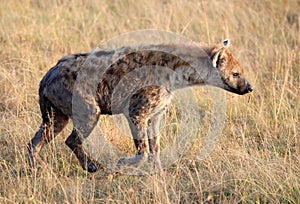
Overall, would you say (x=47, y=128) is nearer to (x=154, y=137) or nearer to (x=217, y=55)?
(x=154, y=137)

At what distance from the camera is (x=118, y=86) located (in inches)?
208

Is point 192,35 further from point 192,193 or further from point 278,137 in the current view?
point 192,193

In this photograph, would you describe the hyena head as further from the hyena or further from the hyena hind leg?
the hyena hind leg

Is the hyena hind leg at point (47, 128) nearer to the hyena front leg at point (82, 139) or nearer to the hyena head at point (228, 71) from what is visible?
the hyena front leg at point (82, 139)

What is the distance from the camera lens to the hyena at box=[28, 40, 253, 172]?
17.1 feet

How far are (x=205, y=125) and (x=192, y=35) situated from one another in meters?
2.89

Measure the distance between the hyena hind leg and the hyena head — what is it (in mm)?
1425

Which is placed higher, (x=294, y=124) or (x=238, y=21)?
(x=238, y=21)

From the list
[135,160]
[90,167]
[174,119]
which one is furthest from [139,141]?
[174,119]

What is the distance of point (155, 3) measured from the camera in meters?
10.0

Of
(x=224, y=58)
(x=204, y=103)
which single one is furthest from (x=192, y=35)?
(x=224, y=58)

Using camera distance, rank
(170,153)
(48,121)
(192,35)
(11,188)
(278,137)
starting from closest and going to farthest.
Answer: (11,188)
(48,121)
(170,153)
(278,137)
(192,35)

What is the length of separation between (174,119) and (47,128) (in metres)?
1.62

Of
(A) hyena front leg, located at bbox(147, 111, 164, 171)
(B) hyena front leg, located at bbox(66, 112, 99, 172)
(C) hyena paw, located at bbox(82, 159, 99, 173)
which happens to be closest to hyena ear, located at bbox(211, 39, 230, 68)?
(A) hyena front leg, located at bbox(147, 111, 164, 171)
